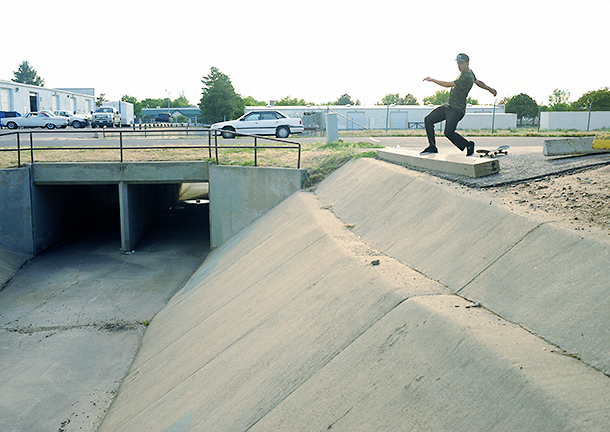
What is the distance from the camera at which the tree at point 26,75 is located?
404 ft

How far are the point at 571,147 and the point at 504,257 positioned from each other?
4.08m

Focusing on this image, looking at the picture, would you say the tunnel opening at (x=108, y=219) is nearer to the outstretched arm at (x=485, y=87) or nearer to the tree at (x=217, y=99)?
the outstretched arm at (x=485, y=87)

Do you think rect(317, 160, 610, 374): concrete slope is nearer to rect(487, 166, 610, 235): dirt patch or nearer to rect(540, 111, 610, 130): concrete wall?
rect(487, 166, 610, 235): dirt patch

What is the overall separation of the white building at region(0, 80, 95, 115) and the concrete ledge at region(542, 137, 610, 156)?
182ft

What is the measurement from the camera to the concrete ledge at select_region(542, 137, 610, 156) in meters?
7.61

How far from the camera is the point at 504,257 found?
454 centimetres

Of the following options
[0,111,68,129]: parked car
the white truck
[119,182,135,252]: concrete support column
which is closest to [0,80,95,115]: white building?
the white truck

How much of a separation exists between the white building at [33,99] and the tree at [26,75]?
5084 cm

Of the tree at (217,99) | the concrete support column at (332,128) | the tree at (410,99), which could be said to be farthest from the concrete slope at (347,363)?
the tree at (410,99)

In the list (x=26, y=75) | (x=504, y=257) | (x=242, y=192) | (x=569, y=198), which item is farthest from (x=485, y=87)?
(x=26, y=75)

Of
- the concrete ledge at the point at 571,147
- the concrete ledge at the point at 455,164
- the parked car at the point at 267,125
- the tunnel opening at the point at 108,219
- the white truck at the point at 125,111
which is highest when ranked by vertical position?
the white truck at the point at 125,111

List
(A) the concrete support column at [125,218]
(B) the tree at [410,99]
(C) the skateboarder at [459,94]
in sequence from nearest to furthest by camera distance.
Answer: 1. (C) the skateboarder at [459,94]
2. (A) the concrete support column at [125,218]
3. (B) the tree at [410,99]

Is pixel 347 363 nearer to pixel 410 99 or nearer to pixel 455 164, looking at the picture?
pixel 455 164

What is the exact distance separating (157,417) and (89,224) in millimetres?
15556
